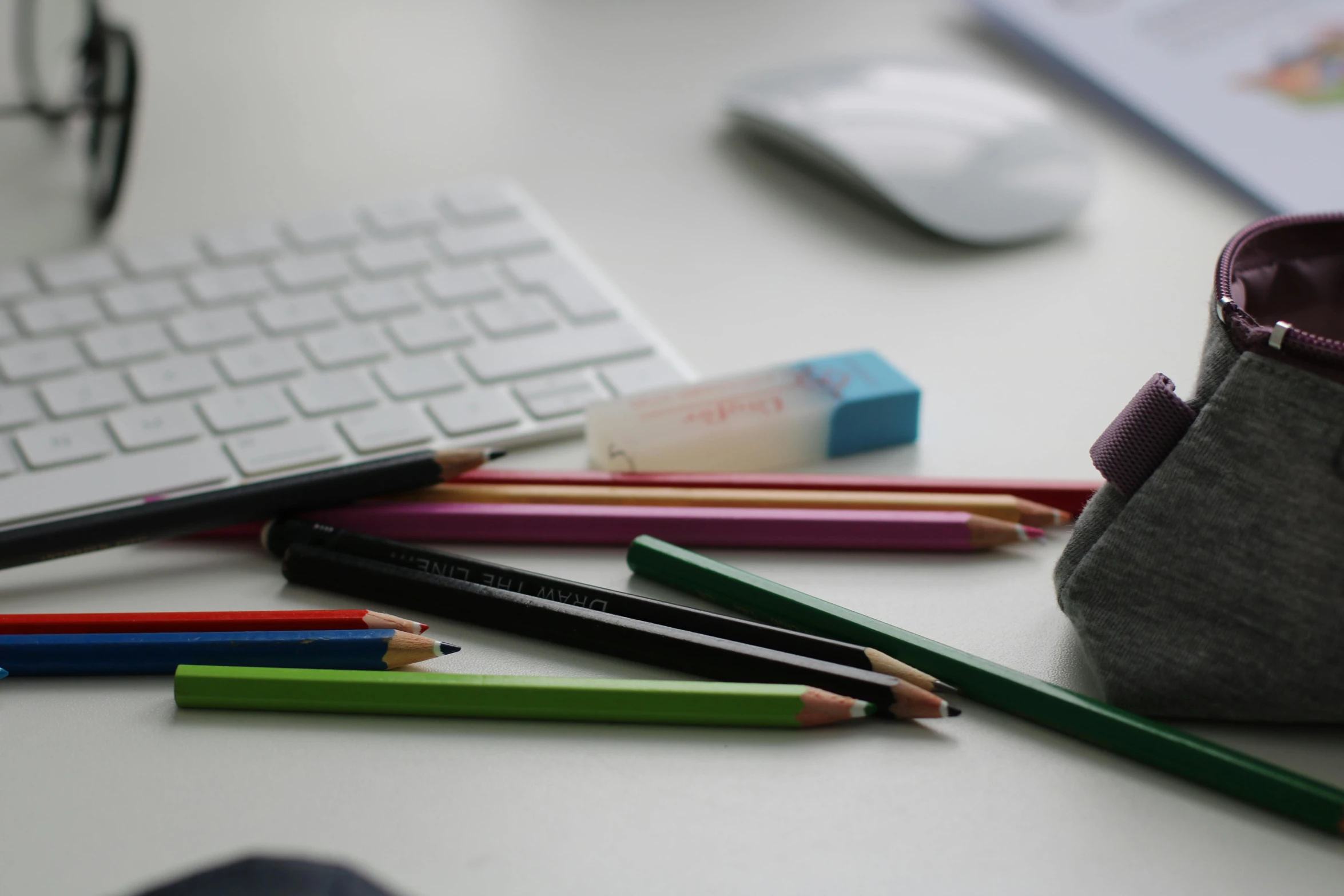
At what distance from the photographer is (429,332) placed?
60 cm

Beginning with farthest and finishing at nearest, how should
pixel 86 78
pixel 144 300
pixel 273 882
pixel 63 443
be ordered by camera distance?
pixel 86 78 → pixel 144 300 → pixel 63 443 → pixel 273 882

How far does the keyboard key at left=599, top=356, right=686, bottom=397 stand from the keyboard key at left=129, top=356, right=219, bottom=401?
6.6 inches

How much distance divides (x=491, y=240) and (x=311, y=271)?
0.30 feet

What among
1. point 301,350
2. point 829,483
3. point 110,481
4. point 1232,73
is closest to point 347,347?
point 301,350

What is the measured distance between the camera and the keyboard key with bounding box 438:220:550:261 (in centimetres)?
66

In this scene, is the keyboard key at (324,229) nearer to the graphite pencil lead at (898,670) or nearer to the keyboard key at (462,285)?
the keyboard key at (462,285)

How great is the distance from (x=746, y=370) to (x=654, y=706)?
236 millimetres

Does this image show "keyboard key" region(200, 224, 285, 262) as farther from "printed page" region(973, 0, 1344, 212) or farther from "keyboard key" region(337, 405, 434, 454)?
"printed page" region(973, 0, 1344, 212)

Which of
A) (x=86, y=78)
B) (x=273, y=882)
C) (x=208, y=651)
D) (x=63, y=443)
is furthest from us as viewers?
(x=86, y=78)

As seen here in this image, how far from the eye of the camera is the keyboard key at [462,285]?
625 millimetres

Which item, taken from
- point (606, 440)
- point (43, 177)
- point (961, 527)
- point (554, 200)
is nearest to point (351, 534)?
point (606, 440)

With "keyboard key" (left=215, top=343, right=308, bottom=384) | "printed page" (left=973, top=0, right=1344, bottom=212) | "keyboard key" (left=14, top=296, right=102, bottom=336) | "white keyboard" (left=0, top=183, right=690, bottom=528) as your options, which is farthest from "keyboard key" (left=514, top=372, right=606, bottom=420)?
"printed page" (left=973, top=0, right=1344, bottom=212)

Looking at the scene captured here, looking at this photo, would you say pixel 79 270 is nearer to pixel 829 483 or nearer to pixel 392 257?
pixel 392 257

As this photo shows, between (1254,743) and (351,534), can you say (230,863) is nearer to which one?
(351,534)
